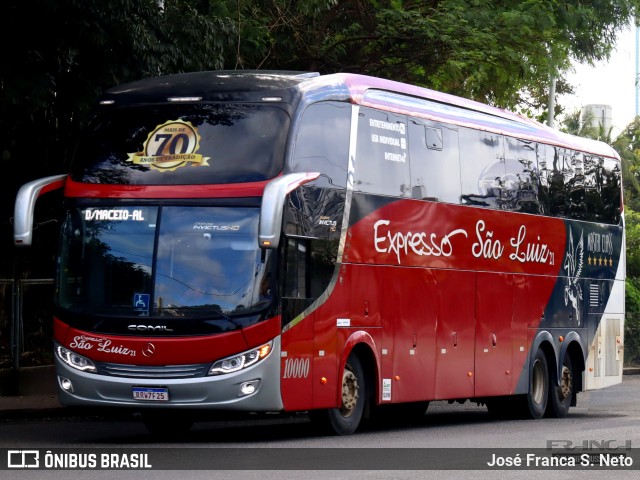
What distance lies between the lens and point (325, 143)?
605 inches

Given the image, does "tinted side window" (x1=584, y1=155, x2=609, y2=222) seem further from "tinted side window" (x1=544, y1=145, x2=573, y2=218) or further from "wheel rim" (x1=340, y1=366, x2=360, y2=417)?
"wheel rim" (x1=340, y1=366, x2=360, y2=417)

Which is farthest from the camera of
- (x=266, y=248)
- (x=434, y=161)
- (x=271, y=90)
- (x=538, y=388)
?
(x=538, y=388)

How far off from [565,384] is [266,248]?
9.89 m

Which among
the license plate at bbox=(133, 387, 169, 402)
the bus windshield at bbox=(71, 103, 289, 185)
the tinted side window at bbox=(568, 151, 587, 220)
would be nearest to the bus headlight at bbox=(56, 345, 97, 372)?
the license plate at bbox=(133, 387, 169, 402)

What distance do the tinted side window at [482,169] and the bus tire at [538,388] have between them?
284 centimetres

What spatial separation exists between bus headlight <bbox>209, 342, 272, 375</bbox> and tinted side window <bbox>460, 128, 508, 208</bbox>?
5.30m

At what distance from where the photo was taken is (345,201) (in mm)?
15742

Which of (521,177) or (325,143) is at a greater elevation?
(325,143)

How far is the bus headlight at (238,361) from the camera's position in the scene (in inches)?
562

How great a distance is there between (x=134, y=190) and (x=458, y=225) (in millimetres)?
5371

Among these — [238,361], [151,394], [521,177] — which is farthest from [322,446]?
[521,177]

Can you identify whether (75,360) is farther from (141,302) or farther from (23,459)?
(23,459)

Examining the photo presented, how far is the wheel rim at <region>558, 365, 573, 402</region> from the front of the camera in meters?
22.2

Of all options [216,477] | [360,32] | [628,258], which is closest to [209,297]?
[216,477]
